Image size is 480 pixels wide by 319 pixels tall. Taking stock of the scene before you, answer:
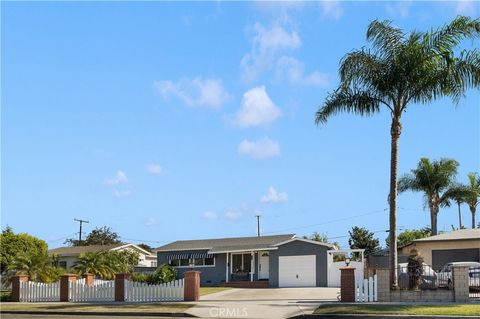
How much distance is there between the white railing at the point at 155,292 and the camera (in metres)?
25.9

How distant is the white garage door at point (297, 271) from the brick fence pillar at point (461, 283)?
16951mm

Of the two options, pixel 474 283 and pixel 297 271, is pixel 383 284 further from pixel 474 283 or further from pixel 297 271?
pixel 297 271

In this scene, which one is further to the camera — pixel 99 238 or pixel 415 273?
pixel 99 238

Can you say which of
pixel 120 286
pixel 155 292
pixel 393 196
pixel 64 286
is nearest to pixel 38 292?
pixel 64 286

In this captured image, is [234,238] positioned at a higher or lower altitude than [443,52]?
lower

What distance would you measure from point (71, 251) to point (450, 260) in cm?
3634

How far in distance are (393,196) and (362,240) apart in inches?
1786

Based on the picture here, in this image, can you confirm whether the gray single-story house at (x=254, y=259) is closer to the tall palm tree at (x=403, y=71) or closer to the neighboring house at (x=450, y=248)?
the neighboring house at (x=450, y=248)

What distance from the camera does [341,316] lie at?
61.8 ft

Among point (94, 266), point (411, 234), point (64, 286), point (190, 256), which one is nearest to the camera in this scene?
point (64, 286)

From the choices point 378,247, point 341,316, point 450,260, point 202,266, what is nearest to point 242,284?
point 202,266

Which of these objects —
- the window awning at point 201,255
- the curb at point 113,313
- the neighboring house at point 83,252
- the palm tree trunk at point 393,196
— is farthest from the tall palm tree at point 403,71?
the neighboring house at point 83,252

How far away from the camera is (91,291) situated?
92.3ft

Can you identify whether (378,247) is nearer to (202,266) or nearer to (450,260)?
(202,266)
